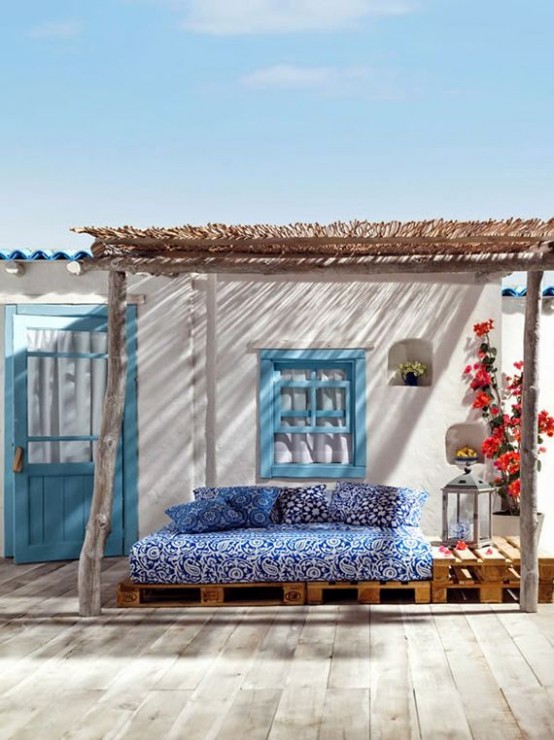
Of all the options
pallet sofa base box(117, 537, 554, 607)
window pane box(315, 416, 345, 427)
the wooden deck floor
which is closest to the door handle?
the wooden deck floor

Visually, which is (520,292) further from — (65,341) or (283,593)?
(65,341)

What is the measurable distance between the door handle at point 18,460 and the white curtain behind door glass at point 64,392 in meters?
0.13

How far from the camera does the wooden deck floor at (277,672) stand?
4473 millimetres

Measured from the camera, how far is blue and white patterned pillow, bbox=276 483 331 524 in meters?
8.31

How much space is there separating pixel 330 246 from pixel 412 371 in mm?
2588

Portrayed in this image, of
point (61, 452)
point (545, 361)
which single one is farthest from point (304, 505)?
point (545, 361)

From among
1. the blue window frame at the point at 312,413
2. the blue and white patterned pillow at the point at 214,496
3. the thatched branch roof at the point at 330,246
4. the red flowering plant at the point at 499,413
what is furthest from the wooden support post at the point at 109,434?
the red flowering plant at the point at 499,413

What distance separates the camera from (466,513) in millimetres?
7672

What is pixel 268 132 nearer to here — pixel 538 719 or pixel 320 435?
pixel 320 435

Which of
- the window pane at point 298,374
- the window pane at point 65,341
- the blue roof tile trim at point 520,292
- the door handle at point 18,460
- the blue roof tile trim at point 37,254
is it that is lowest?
the door handle at point 18,460

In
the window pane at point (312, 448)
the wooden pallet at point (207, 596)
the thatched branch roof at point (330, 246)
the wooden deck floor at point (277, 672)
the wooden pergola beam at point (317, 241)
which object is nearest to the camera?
the wooden deck floor at point (277, 672)

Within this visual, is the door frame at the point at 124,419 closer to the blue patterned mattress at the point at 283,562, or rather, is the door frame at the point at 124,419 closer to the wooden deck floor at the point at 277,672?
the wooden deck floor at the point at 277,672

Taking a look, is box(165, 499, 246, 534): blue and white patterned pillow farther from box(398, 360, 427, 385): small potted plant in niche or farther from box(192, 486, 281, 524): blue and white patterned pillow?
box(398, 360, 427, 385): small potted plant in niche

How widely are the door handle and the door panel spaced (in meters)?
0.05
